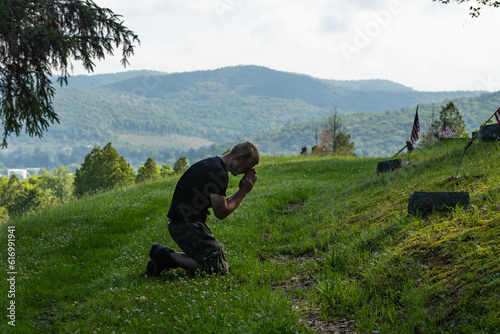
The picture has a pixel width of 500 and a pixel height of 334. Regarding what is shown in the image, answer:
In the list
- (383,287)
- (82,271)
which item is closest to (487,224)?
(383,287)

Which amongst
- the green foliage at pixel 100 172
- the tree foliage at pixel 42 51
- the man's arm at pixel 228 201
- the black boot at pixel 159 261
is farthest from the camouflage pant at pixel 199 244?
the green foliage at pixel 100 172

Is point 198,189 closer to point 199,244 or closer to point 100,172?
point 199,244

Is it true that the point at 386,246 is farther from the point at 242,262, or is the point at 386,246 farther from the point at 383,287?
the point at 242,262

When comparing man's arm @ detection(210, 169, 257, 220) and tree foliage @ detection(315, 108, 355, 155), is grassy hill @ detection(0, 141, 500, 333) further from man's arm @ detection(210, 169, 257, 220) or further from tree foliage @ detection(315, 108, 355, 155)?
tree foliage @ detection(315, 108, 355, 155)

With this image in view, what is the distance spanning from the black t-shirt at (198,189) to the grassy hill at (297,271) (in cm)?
99

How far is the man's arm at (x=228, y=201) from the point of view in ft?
19.4

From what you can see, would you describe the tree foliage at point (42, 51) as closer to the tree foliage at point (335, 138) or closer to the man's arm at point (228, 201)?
the man's arm at point (228, 201)

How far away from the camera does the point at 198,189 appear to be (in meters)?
6.11

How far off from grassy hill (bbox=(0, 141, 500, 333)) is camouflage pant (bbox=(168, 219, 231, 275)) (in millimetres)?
329

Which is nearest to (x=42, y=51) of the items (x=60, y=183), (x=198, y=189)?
(x=198, y=189)

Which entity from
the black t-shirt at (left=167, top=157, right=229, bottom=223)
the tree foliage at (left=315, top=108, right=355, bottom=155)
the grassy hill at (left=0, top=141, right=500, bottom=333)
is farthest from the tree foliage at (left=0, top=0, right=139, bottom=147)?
the tree foliage at (left=315, top=108, right=355, bottom=155)

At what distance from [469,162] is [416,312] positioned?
7.45 m

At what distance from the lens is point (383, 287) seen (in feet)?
16.8

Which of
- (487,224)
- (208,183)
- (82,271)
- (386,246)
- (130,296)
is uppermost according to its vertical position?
(208,183)
